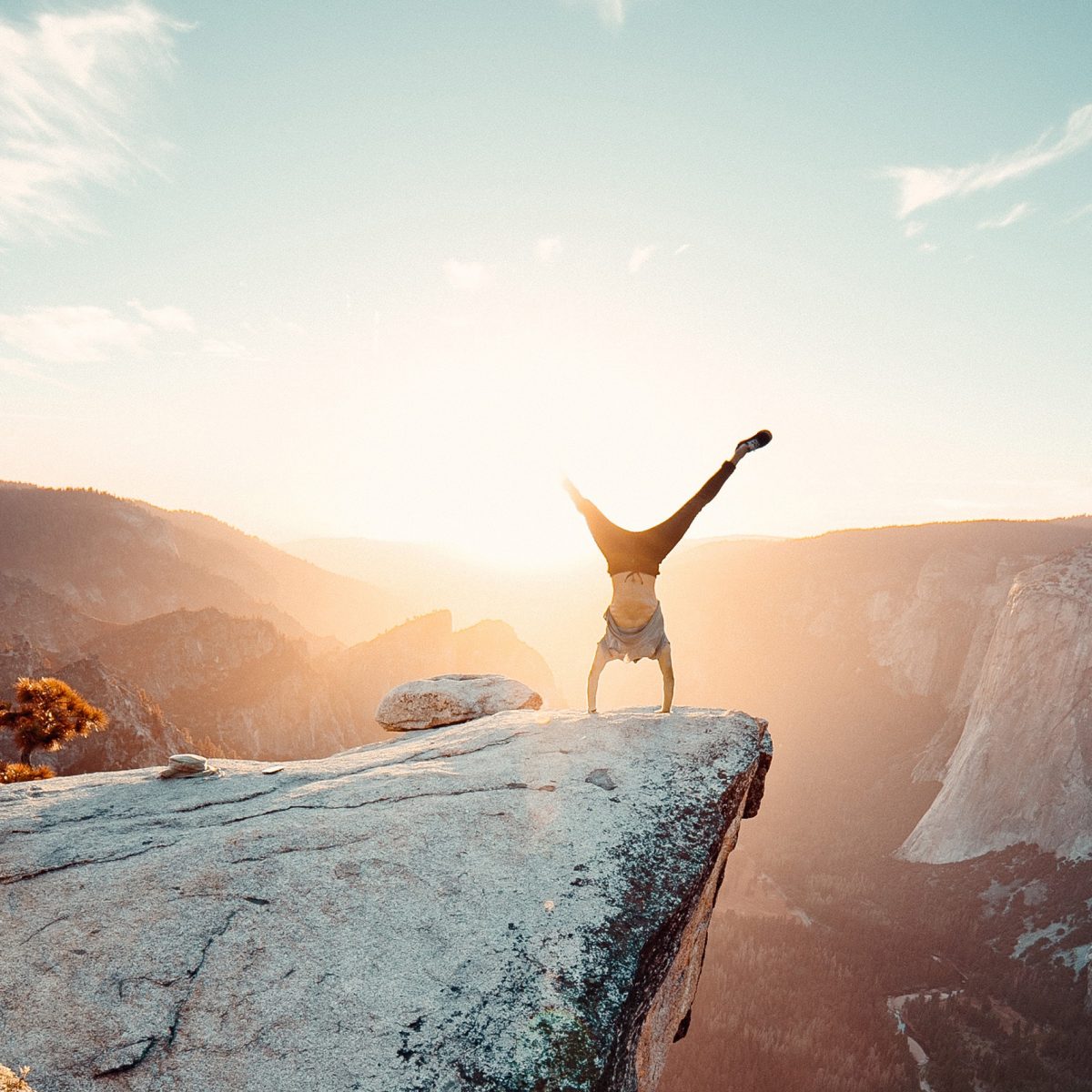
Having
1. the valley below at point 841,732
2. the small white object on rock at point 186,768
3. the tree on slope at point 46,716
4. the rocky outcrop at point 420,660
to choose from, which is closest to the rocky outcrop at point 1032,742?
the valley below at point 841,732

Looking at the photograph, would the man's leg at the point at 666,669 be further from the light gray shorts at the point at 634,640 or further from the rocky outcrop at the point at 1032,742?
the rocky outcrop at the point at 1032,742

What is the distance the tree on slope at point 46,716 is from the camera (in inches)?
449

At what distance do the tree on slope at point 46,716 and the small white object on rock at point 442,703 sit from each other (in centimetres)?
618

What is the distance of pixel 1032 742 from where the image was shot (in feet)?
163

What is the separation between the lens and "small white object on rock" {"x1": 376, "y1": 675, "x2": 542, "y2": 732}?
1523 cm

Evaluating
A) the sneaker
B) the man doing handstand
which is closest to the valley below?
the man doing handstand

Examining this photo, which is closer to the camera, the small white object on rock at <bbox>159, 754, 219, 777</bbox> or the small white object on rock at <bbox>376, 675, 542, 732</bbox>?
the small white object on rock at <bbox>159, 754, 219, 777</bbox>

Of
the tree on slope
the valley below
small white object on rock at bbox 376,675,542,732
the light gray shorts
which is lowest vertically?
the valley below

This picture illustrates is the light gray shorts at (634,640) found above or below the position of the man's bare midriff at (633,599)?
below

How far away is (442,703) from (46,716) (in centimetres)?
815

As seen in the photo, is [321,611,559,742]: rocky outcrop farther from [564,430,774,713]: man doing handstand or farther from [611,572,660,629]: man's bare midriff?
[611,572,660,629]: man's bare midriff

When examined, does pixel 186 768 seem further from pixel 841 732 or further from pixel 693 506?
pixel 841 732

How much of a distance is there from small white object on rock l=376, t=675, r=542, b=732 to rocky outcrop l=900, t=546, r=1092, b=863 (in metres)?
52.5

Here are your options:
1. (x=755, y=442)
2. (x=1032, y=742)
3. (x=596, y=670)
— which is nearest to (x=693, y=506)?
(x=755, y=442)
